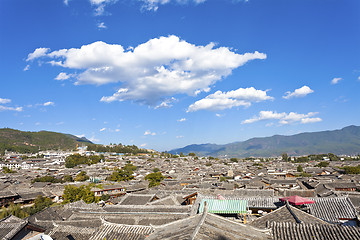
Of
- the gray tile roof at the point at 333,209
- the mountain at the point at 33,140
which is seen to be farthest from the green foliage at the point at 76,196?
the mountain at the point at 33,140

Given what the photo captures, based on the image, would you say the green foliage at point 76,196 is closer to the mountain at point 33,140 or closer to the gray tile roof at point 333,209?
the gray tile roof at point 333,209

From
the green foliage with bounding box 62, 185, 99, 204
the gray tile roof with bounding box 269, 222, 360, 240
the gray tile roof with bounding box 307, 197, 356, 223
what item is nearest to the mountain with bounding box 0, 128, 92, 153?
the green foliage with bounding box 62, 185, 99, 204

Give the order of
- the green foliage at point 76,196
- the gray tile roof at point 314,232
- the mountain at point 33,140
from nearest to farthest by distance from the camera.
Answer: 1. the gray tile roof at point 314,232
2. the green foliage at point 76,196
3. the mountain at point 33,140

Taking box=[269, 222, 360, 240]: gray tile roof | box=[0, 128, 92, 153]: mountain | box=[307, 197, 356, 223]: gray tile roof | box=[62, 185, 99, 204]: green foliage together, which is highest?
box=[0, 128, 92, 153]: mountain

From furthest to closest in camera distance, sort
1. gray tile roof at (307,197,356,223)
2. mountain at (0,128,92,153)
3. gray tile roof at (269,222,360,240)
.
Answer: mountain at (0,128,92,153) < gray tile roof at (307,197,356,223) < gray tile roof at (269,222,360,240)

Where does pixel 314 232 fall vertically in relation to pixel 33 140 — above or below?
below

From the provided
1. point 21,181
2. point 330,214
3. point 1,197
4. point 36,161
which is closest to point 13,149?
point 36,161

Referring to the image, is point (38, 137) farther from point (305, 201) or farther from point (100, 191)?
point (305, 201)

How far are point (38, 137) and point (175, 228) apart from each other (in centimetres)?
19726

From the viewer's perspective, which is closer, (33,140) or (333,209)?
(333,209)

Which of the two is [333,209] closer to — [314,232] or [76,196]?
[314,232]

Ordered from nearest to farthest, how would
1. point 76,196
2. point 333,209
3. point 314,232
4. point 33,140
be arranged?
1. point 314,232
2. point 333,209
3. point 76,196
4. point 33,140

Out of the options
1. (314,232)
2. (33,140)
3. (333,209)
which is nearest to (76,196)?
(333,209)

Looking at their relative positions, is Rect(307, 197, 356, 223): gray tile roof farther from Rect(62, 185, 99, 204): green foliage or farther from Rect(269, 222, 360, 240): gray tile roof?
Rect(62, 185, 99, 204): green foliage
